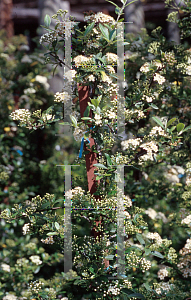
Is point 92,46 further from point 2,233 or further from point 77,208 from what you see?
point 2,233

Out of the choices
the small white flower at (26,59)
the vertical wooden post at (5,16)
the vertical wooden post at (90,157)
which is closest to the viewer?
the vertical wooden post at (90,157)

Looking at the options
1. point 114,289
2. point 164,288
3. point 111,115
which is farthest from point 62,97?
point 164,288

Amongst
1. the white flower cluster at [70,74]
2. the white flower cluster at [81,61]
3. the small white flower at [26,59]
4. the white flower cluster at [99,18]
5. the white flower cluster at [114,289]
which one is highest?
the small white flower at [26,59]

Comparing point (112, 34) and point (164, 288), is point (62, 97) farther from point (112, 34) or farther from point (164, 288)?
point (164, 288)

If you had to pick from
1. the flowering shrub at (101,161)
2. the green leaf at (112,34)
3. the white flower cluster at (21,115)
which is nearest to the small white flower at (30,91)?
the flowering shrub at (101,161)

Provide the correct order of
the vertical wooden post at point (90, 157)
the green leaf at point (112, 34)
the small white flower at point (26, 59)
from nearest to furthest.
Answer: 1. the green leaf at point (112, 34)
2. the vertical wooden post at point (90, 157)
3. the small white flower at point (26, 59)

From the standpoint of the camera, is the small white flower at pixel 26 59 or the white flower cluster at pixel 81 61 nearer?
the white flower cluster at pixel 81 61

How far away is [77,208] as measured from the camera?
4.08ft

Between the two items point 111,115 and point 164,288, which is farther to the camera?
point 164,288

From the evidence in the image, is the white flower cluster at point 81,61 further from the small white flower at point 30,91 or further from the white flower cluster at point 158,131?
the small white flower at point 30,91

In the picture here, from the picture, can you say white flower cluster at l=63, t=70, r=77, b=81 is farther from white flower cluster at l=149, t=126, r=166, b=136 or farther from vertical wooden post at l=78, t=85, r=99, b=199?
white flower cluster at l=149, t=126, r=166, b=136

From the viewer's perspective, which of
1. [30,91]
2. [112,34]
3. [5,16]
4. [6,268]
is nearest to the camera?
[112,34]

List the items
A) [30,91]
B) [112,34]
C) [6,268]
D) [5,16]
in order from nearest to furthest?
[112,34] → [6,268] → [30,91] → [5,16]

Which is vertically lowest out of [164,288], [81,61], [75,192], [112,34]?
[164,288]
